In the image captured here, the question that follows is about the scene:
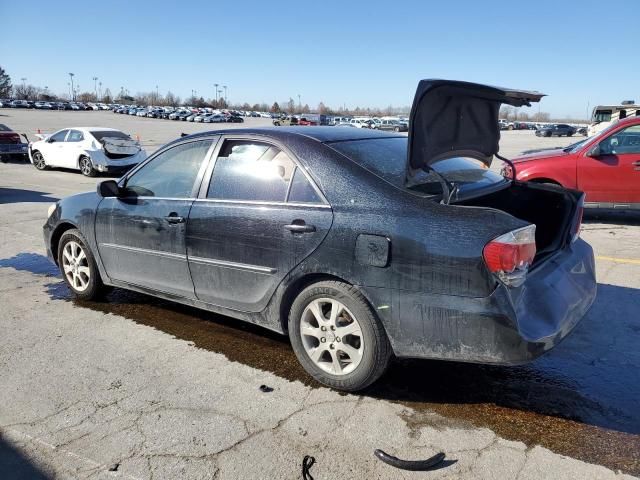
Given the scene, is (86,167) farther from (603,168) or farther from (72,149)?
(603,168)

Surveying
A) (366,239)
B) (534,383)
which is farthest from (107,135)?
(534,383)

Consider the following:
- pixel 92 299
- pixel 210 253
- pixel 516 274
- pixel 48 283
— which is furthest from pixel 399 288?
pixel 48 283

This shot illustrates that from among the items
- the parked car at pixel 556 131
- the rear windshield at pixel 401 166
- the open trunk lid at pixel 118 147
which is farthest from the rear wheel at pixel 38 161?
the parked car at pixel 556 131

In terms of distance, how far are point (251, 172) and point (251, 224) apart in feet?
1.36

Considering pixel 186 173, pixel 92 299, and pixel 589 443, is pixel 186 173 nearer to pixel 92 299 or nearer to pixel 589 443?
pixel 92 299

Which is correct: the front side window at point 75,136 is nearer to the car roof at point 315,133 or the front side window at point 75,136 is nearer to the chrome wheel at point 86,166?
the chrome wheel at point 86,166

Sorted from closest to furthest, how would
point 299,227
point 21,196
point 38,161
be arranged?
point 299,227 < point 21,196 < point 38,161

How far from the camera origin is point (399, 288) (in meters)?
3.09

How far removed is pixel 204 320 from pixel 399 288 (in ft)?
7.24

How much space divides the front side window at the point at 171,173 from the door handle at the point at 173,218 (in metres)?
0.16

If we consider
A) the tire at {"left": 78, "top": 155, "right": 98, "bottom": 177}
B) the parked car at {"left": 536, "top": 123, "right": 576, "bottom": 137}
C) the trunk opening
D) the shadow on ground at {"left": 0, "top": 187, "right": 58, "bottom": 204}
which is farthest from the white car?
the parked car at {"left": 536, "top": 123, "right": 576, "bottom": 137}

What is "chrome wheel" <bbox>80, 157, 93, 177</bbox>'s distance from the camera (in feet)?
53.7

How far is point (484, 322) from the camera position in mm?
2881

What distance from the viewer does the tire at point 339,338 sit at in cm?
321
